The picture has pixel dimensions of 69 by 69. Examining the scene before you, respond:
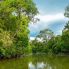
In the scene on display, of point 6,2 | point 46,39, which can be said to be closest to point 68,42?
point 46,39

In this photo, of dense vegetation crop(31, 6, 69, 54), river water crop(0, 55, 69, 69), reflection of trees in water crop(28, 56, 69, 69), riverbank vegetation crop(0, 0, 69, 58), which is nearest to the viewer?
reflection of trees in water crop(28, 56, 69, 69)

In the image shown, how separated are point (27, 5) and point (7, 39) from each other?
7.35 metres

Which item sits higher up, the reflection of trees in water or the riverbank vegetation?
the riverbank vegetation

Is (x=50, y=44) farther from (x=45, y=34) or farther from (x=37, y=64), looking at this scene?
(x=37, y=64)

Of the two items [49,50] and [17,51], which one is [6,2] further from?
[49,50]

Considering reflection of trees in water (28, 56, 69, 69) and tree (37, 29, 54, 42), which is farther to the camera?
tree (37, 29, 54, 42)

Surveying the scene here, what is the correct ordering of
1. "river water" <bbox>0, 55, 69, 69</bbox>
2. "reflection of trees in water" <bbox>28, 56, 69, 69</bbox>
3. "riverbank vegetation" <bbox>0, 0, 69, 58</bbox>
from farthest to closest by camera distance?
1. "riverbank vegetation" <bbox>0, 0, 69, 58</bbox>
2. "river water" <bbox>0, 55, 69, 69</bbox>
3. "reflection of trees in water" <bbox>28, 56, 69, 69</bbox>

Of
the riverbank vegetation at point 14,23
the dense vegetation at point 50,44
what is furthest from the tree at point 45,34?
the riverbank vegetation at point 14,23

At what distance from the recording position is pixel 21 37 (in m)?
42.6

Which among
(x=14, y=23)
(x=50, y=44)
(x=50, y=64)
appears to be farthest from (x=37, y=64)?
(x=50, y=44)

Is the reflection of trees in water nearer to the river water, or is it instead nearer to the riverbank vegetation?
the river water

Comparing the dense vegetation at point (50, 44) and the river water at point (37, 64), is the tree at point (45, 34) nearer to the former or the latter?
the dense vegetation at point (50, 44)

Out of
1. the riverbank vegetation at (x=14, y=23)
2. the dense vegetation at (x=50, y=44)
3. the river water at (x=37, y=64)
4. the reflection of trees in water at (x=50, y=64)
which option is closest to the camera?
the reflection of trees in water at (x=50, y=64)

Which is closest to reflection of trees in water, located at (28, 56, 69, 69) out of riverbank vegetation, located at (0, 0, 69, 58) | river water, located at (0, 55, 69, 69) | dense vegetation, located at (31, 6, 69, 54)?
river water, located at (0, 55, 69, 69)
